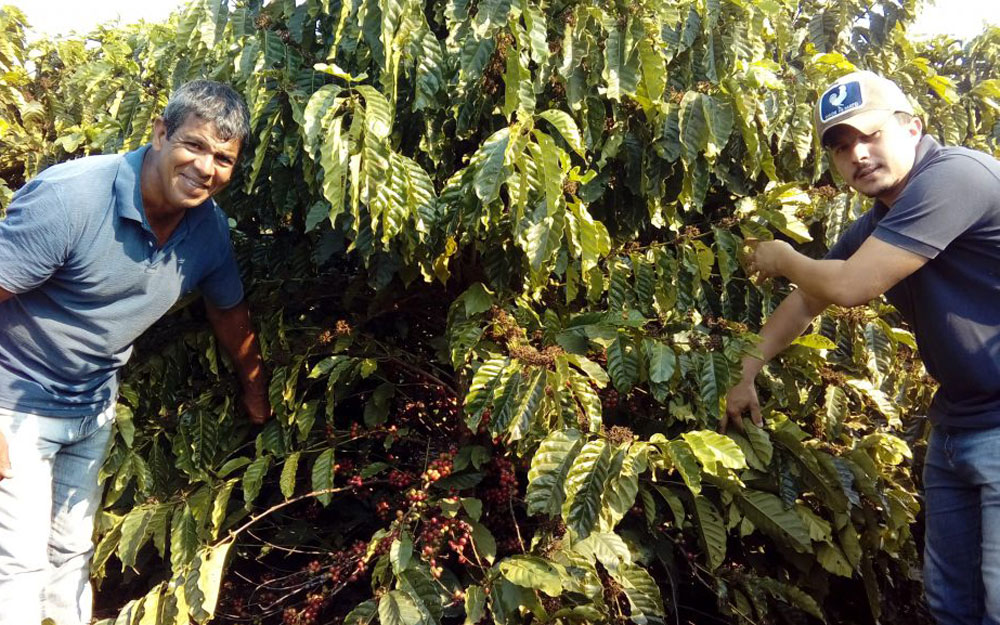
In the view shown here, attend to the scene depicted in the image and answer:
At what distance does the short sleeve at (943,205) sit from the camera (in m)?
1.57

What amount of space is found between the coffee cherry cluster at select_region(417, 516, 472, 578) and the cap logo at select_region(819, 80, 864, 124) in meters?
1.34

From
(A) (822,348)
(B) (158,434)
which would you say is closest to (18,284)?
(B) (158,434)

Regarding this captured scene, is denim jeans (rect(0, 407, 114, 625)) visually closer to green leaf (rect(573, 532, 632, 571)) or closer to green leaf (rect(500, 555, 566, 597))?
green leaf (rect(500, 555, 566, 597))

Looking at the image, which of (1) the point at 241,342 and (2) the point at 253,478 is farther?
(1) the point at 241,342

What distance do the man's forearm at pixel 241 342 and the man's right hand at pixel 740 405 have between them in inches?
53.8

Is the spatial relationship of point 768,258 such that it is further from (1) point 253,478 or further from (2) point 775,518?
(1) point 253,478

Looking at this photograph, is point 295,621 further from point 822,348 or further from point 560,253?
point 822,348

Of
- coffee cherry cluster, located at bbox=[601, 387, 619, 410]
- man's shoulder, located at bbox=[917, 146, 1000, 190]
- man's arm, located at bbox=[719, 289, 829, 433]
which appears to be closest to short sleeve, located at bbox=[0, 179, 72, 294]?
coffee cherry cluster, located at bbox=[601, 387, 619, 410]

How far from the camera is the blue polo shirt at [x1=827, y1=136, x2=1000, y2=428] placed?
5.18ft

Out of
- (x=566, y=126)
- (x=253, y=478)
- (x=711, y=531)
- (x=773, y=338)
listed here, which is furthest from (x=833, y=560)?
(x=253, y=478)

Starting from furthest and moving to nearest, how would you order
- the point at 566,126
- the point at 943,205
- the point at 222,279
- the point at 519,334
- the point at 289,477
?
the point at 222,279
the point at 289,477
the point at 519,334
the point at 566,126
the point at 943,205

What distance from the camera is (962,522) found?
1835 millimetres

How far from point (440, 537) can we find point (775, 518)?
3.01 feet

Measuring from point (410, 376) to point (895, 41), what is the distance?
211 centimetres
